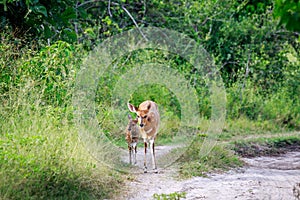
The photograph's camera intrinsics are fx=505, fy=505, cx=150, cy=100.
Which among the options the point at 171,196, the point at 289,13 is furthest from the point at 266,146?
the point at 289,13

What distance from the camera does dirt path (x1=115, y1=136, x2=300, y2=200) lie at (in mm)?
6055

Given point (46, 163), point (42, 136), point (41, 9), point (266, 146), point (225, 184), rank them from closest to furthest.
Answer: point (46, 163) → point (42, 136) → point (225, 184) → point (41, 9) → point (266, 146)

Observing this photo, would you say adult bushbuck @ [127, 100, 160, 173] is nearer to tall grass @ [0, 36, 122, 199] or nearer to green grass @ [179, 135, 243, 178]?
green grass @ [179, 135, 243, 178]

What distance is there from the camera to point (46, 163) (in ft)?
18.5

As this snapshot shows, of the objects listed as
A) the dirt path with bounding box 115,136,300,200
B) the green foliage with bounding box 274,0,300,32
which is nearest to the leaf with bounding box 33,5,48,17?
the dirt path with bounding box 115,136,300,200

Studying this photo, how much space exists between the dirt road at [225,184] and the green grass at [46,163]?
1.28ft

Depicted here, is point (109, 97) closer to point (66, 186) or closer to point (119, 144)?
point (119, 144)

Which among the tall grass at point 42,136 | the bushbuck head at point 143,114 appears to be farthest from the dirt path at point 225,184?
the bushbuck head at point 143,114

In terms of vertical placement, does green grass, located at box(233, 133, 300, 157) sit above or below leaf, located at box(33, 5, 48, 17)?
below

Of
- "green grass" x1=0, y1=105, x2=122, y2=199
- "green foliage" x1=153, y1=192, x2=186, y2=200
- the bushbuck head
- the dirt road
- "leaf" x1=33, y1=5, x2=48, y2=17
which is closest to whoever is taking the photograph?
"green grass" x1=0, y1=105, x2=122, y2=199

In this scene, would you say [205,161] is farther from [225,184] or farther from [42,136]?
[42,136]

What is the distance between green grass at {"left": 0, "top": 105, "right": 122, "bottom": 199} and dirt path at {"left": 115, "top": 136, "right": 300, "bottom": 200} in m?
0.42

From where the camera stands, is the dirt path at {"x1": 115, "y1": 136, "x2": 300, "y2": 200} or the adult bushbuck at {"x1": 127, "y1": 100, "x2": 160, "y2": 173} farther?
the adult bushbuck at {"x1": 127, "y1": 100, "x2": 160, "y2": 173}

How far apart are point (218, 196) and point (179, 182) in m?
0.91
